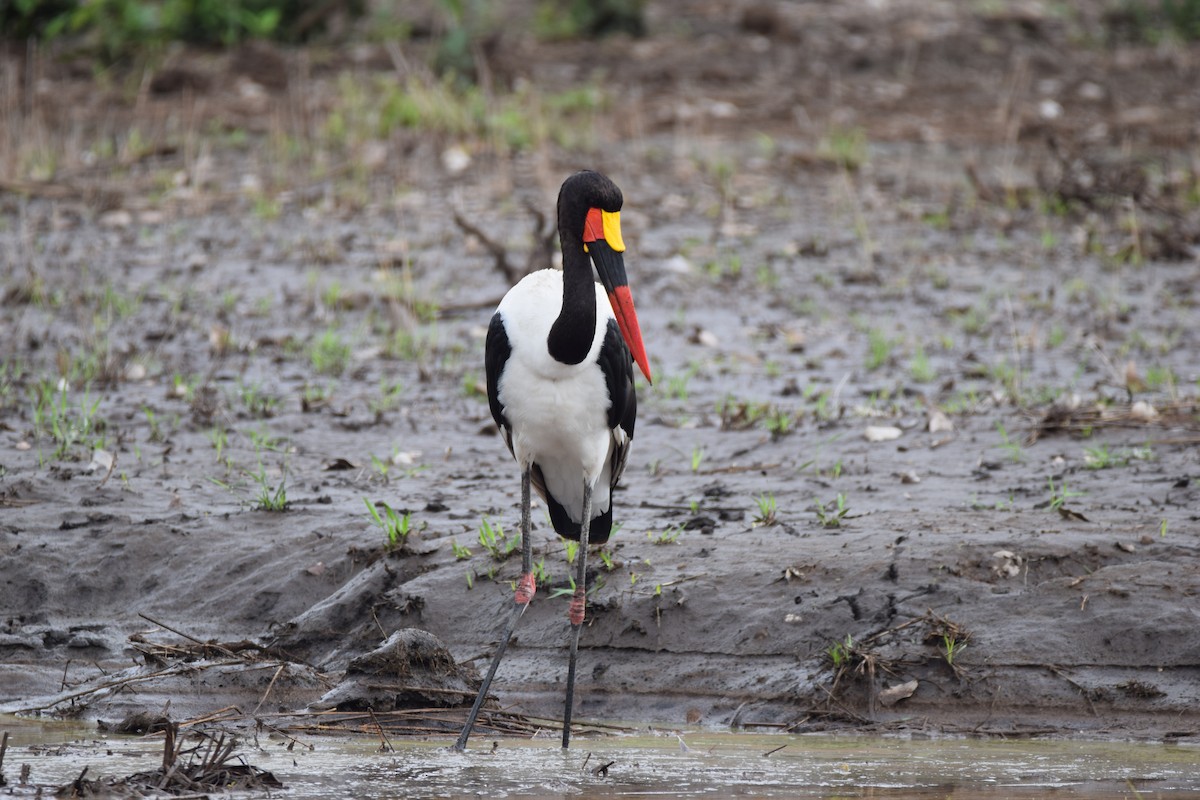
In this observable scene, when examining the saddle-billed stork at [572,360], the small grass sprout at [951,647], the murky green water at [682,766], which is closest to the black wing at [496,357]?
the saddle-billed stork at [572,360]

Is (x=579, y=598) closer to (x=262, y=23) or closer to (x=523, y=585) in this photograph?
(x=523, y=585)

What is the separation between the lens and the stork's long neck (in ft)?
13.3

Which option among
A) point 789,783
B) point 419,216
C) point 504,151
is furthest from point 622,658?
point 504,151

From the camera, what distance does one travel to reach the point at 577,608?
4.30m

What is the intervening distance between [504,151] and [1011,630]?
6.14 m

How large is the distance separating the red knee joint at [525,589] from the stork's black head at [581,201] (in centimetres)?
100

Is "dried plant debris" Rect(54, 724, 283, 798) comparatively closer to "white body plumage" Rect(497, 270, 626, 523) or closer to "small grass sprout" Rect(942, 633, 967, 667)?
"white body plumage" Rect(497, 270, 626, 523)

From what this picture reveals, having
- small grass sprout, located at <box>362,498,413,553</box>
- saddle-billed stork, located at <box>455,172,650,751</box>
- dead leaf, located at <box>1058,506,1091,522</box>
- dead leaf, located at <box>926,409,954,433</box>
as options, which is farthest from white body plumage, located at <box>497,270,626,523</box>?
dead leaf, located at <box>926,409,954,433</box>

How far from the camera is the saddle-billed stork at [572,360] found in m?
4.09

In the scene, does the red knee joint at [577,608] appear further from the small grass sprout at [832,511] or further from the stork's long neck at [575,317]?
the small grass sprout at [832,511]

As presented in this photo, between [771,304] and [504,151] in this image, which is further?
[504,151]

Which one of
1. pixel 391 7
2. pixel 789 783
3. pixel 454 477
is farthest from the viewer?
pixel 391 7

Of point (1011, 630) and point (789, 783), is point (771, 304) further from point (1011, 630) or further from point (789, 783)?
point (789, 783)

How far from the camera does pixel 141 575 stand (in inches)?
194
